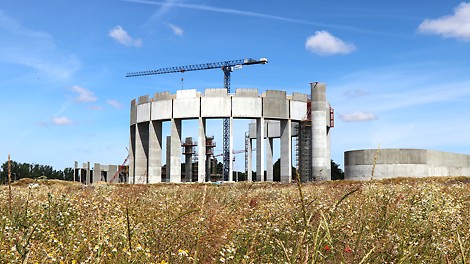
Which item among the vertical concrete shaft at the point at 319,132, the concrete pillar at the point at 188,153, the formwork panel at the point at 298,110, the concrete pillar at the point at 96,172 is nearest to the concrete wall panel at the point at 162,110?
the concrete pillar at the point at 188,153

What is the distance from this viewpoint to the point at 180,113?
60156 mm

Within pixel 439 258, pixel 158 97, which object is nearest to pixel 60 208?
pixel 439 258

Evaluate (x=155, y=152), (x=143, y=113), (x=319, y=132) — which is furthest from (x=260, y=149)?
(x=143, y=113)

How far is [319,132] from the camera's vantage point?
6116cm

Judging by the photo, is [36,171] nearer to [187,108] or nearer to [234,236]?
[187,108]

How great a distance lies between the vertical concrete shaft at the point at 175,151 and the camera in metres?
61.2

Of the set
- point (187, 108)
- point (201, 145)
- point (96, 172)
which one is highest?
point (187, 108)

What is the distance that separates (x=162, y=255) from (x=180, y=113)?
5614 cm

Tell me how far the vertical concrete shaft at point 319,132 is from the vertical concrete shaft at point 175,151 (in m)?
20.0

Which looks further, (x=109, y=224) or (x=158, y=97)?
(x=158, y=97)

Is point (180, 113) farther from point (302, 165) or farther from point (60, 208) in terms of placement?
point (60, 208)

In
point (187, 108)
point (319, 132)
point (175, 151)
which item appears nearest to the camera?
point (187, 108)

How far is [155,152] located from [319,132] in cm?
2513

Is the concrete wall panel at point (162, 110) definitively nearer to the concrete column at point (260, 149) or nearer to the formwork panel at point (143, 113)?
the formwork panel at point (143, 113)
